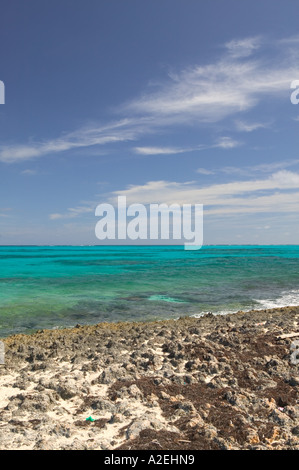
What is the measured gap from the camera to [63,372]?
832 centimetres

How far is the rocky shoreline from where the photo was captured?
18.3 feet

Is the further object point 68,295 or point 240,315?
point 68,295

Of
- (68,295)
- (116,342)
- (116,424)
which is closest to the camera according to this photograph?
(116,424)

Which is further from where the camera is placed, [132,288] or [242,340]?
[132,288]

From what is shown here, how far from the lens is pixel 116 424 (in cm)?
604

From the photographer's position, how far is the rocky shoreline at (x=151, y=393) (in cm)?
558

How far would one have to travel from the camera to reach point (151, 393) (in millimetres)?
7141

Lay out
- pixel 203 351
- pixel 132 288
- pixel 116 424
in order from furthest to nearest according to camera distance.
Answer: pixel 132 288 → pixel 203 351 → pixel 116 424

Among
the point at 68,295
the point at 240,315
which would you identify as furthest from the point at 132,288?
the point at 240,315

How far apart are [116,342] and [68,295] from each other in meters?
13.8

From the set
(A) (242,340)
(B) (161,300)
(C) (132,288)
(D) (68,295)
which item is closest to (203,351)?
(A) (242,340)
